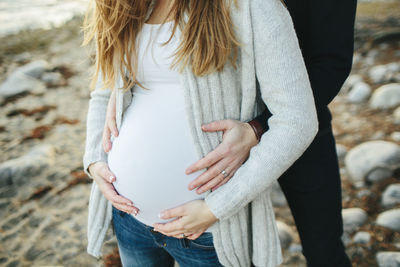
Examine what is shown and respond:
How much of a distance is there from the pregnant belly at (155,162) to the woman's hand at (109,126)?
102 mm

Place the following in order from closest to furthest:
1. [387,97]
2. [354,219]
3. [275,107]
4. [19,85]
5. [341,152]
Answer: [275,107], [354,219], [341,152], [387,97], [19,85]

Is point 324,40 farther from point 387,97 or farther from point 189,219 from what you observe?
point 387,97

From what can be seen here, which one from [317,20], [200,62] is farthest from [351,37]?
[200,62]

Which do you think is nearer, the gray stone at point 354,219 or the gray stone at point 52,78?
the gray stone at point 354,219

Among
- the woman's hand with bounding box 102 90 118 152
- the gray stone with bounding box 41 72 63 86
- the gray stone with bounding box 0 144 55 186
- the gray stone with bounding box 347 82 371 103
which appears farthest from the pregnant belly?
the gray stone with bounding box 41 72 63 86

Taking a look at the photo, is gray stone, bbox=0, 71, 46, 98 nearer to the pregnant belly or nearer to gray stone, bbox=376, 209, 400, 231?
the pregnant belly

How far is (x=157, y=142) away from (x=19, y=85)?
161 inches

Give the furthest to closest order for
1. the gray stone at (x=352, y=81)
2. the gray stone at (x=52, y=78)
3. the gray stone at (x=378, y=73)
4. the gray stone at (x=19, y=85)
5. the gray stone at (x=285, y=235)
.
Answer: the gray stone at (x=52, y=78) < the gray stone at (x=19, y=85) < the gray stone at (x=352, y=81) < the gray stone at (x=378, y=73) < the gray stone at (x=285, y=235)

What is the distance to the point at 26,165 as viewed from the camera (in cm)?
285

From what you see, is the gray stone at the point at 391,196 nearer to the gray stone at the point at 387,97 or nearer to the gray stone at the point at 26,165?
the gray stone at the point at 387,97

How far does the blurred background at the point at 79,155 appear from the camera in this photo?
2084mm

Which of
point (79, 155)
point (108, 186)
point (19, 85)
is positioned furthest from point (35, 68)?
point (108, 186)

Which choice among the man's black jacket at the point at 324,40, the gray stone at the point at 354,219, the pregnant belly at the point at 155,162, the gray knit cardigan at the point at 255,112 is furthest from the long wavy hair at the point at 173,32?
the gray stone at the point at 354,219

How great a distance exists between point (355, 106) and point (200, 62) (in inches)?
112
